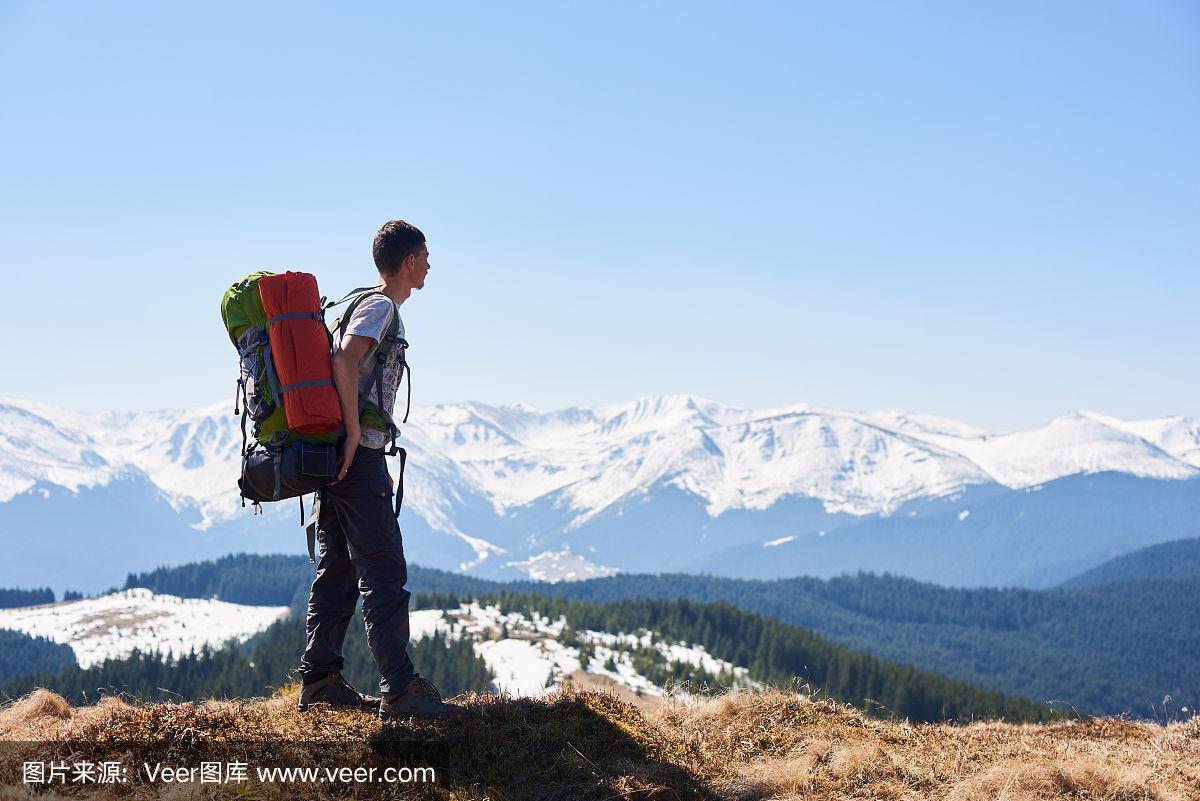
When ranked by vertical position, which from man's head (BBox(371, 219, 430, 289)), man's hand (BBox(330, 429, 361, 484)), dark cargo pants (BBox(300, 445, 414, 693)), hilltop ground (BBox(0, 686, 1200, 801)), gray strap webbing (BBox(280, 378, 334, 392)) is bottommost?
hilltop ground (BBox(0, 686, 1200, 801))

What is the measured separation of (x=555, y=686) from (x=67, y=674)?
415 ft

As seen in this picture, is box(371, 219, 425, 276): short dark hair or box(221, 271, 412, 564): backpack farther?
box(371, 219, 425, 276): short dark hair

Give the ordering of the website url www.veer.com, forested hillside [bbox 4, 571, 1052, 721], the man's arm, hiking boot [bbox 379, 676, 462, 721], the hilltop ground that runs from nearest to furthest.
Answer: the website url www.veer.com < the hilltop ground < the man's arm < hiking boot [bbox 379, 676, 462, 721] < forested hillside [bbox 4, 571, 1052, 721]

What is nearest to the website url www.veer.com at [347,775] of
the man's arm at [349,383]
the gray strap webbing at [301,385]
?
the man's arm at [349,383]

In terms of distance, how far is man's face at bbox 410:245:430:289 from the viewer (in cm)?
Result: 886

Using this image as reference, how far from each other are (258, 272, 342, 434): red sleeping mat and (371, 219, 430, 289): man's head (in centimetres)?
76

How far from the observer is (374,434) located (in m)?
8.55

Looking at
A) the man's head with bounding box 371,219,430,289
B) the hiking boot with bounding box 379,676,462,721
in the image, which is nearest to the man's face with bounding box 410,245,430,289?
the man's head with bounding box 371,219,430,289

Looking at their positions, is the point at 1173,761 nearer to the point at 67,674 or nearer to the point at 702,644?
the point at 67,674

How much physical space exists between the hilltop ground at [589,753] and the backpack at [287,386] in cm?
210

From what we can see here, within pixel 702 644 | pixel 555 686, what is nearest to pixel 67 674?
pixel 702 644

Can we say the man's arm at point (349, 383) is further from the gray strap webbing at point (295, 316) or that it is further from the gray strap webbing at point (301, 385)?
the gray strap webbing at point (295, 316)

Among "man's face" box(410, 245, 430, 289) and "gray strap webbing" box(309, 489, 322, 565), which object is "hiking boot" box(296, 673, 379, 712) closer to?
"gray strap webbing" box(309, 489, 322, 565)

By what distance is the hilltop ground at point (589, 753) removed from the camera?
7203 mm
